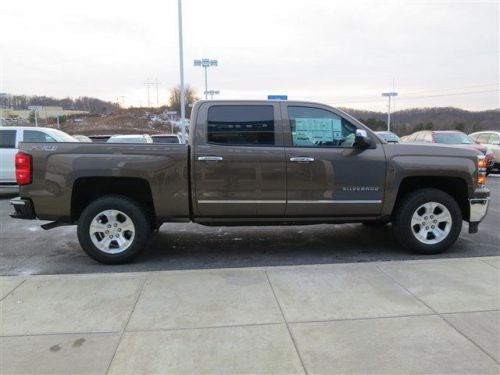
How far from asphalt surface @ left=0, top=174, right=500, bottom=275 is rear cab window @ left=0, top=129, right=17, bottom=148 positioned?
15.0 feet

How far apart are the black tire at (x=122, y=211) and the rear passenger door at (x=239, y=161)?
2.24 ft

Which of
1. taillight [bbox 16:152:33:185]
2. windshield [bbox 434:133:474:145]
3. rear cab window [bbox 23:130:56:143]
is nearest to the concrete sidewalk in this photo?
taillight [bbox 16:152:33:185]

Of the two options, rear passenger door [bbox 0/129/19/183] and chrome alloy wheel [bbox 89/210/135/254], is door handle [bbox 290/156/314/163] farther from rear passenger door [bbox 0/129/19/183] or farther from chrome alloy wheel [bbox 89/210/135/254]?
rear passenger door [bbox 0/129/19/183]

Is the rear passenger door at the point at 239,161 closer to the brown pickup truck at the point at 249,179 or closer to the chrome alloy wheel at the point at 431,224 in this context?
the brown pickup truck at the point at 249,179

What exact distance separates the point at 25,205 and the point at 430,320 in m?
4.50

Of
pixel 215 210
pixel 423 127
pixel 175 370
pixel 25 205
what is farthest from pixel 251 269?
pixel 423 127

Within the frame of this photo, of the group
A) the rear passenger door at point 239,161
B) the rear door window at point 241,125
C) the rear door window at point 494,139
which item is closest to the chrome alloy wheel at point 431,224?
the rear passenger door at point 239,161

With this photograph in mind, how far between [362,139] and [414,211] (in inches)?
44.8

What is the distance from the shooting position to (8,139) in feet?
37.8

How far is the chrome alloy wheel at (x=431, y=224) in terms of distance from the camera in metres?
5.62

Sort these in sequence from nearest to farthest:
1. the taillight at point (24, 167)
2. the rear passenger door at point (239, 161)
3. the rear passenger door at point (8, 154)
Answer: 1. the taillight at point (24, 167)
2. the rear passenger door at point (239, 161)
3. the rear passenger door at point (8, 154)

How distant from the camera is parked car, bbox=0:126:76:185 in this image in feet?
37.1

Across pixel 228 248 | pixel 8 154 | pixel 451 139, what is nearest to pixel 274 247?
pixel 228 248

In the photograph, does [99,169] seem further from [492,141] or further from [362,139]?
[492,141]
